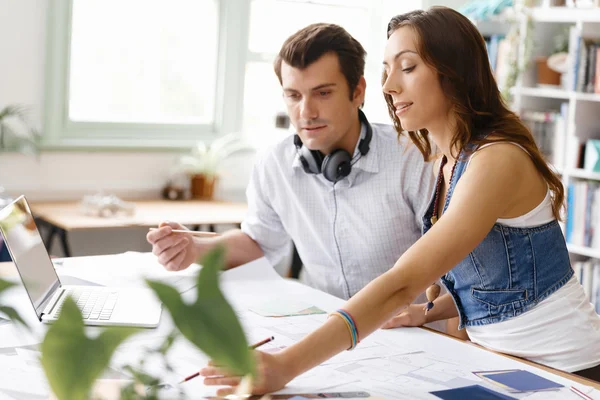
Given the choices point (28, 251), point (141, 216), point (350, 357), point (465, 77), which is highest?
point (465, 77)

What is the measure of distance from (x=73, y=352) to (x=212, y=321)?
0.09 metres

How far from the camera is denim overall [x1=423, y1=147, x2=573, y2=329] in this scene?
1473mm

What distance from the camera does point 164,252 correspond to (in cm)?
187

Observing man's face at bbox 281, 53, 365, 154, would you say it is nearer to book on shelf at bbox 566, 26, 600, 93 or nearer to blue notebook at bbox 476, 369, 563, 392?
blue notebook at bbox 476, 369, 563, 392

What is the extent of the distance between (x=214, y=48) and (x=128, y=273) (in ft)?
8.25

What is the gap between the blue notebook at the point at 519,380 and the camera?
1.26m

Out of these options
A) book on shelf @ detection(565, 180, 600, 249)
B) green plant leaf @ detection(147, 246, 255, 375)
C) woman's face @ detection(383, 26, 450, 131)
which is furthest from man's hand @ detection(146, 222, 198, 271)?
book on shelf @ detection(565, 180, 600, 249)

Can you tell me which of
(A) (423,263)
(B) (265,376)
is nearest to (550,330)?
(A) (423,263)

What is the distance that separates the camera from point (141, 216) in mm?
3543

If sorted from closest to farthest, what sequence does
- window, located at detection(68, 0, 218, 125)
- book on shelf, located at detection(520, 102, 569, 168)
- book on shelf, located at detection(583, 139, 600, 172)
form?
book on shelf, located at detection(583, 139, 600, 172)
book on shelf, located at detection(520, 102, 569, 168)
window, located at detection(68, 0, 218, 125)

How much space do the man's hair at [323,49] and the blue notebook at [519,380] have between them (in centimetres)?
93

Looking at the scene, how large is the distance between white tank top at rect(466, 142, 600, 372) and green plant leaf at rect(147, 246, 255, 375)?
3.64 feet

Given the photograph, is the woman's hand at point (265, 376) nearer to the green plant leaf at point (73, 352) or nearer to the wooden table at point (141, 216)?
the green plant leaf at point (73, 352)

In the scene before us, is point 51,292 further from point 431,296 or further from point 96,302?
point 431,296
